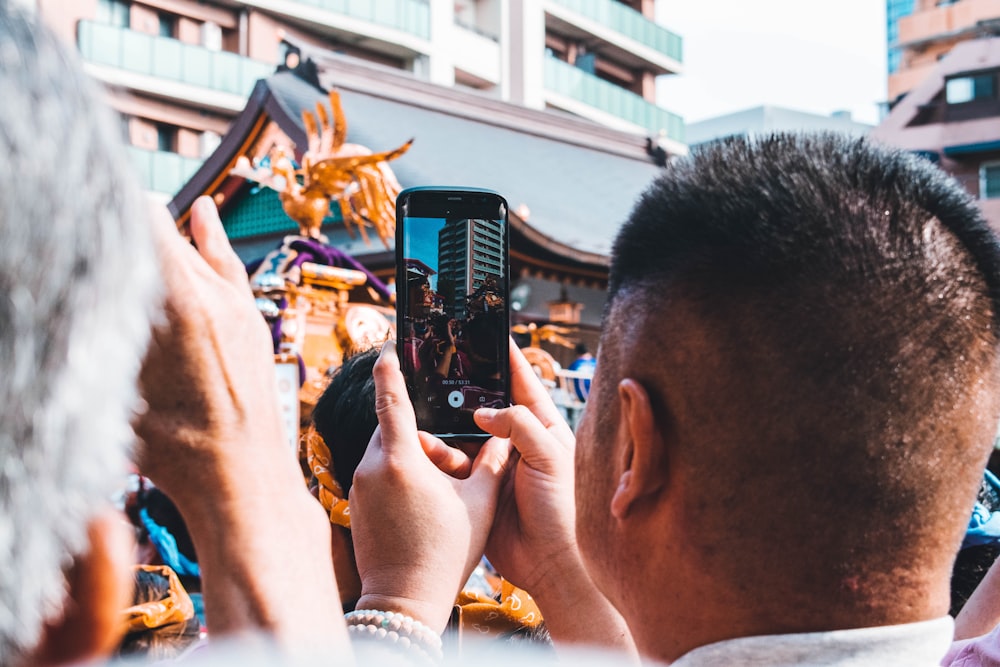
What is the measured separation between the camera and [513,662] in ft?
2.68

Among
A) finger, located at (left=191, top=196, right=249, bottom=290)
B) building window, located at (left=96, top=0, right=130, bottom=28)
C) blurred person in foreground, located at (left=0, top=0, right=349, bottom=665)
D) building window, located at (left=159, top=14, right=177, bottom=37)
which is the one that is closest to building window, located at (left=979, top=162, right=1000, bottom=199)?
building window, located at (left=159, top=14, right=177, bottom=37)

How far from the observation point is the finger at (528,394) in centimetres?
153

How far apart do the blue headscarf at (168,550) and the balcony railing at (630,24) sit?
1973cm

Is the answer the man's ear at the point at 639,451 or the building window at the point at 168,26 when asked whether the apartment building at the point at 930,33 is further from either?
the man's ear at the point at 639,451

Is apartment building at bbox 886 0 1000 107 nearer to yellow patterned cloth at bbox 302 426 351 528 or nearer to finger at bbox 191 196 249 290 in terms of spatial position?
yellow patterned cloth at bbox 302 426 351 528

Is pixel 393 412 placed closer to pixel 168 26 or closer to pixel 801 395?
pixel 801 395

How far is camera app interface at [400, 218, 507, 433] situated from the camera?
152 centimetres

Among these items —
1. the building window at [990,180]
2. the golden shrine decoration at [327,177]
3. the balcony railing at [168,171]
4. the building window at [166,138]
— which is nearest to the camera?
the golden shrine decoration at [327,177]

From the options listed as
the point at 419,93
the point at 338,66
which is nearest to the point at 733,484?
the point at 338,66

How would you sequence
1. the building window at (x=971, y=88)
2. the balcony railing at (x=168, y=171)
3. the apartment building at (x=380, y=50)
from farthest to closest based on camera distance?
the building window at (x=971, y=88) → the apartment building at (x=380, y=50) → the balcony railing at (x=168, y=171)

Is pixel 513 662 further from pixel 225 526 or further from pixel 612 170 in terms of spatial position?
pixel 612 170

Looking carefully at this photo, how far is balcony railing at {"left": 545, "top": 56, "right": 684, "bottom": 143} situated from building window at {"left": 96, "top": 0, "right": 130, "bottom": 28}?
8.12 metres

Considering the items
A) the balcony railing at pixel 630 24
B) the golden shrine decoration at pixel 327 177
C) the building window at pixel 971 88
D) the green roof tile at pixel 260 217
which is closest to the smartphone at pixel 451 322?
the golden shrine decoration at pixel 327 177

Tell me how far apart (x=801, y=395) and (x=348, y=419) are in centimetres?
111
